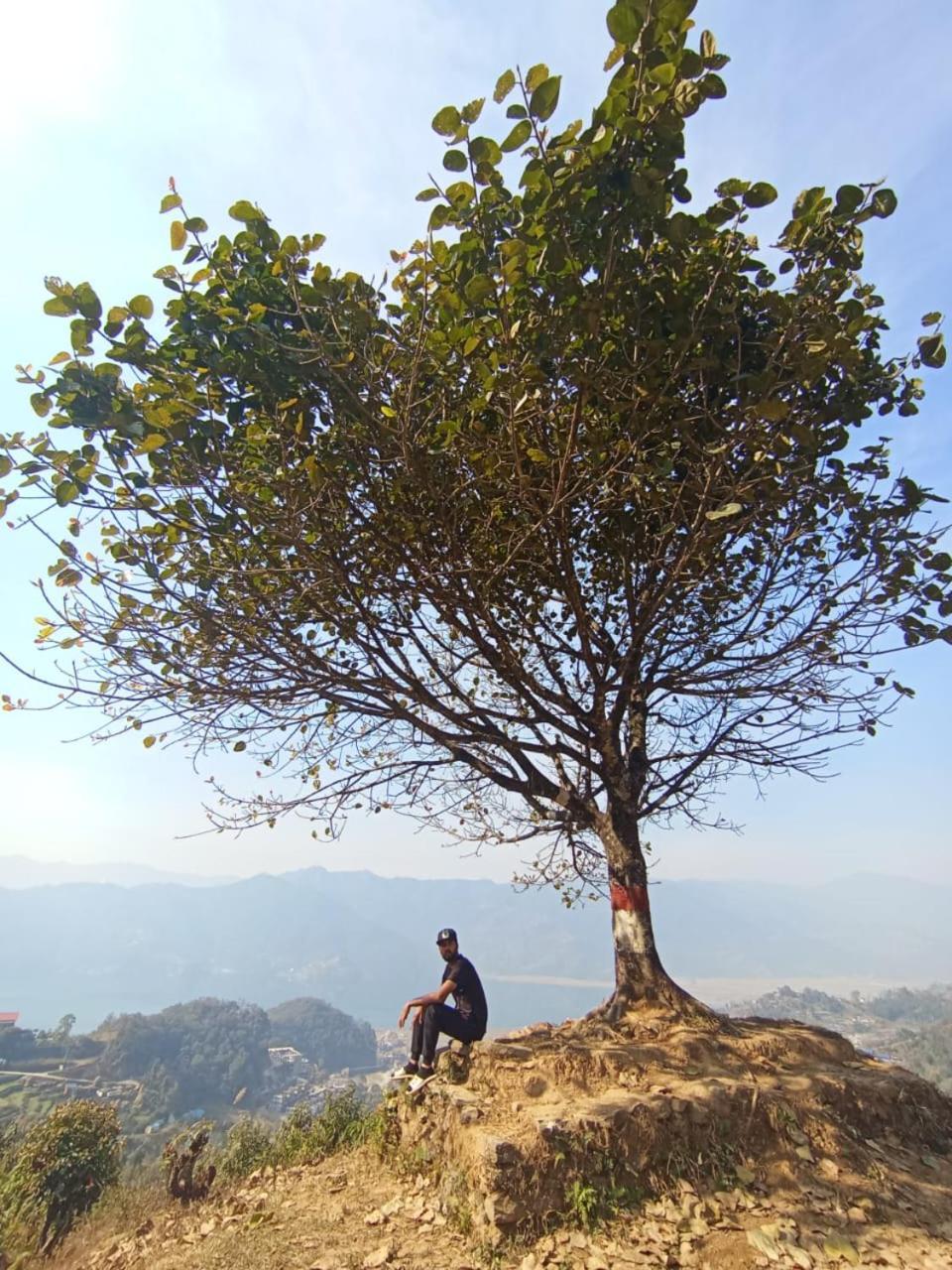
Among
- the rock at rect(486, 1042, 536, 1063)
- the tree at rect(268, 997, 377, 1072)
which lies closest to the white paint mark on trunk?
the rock at rect(486, 1042, 536, 1063)

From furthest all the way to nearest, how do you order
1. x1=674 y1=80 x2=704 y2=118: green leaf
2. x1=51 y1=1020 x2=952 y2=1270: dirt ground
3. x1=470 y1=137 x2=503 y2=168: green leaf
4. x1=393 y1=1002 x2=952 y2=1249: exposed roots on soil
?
x1=393 y1=1002 x2=952 y2=1249: exposed roots on soil, x1=51 y1=1020 x2=952 y2=1270: dirt ground, x1=470 y1=137 x2=503 y2=168: green leaf, x1=674 y1=80 x2=704 y2=118: green leaf

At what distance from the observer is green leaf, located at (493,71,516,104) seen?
384cm

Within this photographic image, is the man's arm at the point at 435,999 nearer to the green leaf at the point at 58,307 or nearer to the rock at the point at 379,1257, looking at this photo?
the rock at the point at 379,1257

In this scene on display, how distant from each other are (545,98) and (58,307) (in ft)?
13.4

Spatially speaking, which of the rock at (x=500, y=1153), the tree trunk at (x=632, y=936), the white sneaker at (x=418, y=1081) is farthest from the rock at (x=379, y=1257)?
the tree trunk at (x=632, y=936)

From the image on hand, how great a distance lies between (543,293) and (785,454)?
3568mm

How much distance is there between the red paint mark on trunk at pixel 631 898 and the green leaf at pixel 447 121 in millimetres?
8581

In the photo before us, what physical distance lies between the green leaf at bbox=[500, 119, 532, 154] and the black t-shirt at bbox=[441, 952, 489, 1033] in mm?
8523

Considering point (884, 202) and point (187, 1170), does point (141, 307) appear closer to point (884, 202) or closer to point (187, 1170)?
point (884, 202)

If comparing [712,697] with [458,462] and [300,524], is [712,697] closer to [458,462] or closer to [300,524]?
[458,462]

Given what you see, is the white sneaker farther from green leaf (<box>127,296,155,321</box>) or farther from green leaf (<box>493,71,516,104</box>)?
green leaf (<box>493,71,516,104</box>)

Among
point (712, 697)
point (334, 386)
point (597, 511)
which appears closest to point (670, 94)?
point (334, 386)

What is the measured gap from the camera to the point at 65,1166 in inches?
416

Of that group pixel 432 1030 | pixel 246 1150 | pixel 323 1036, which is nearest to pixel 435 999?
pixel 432 1030
